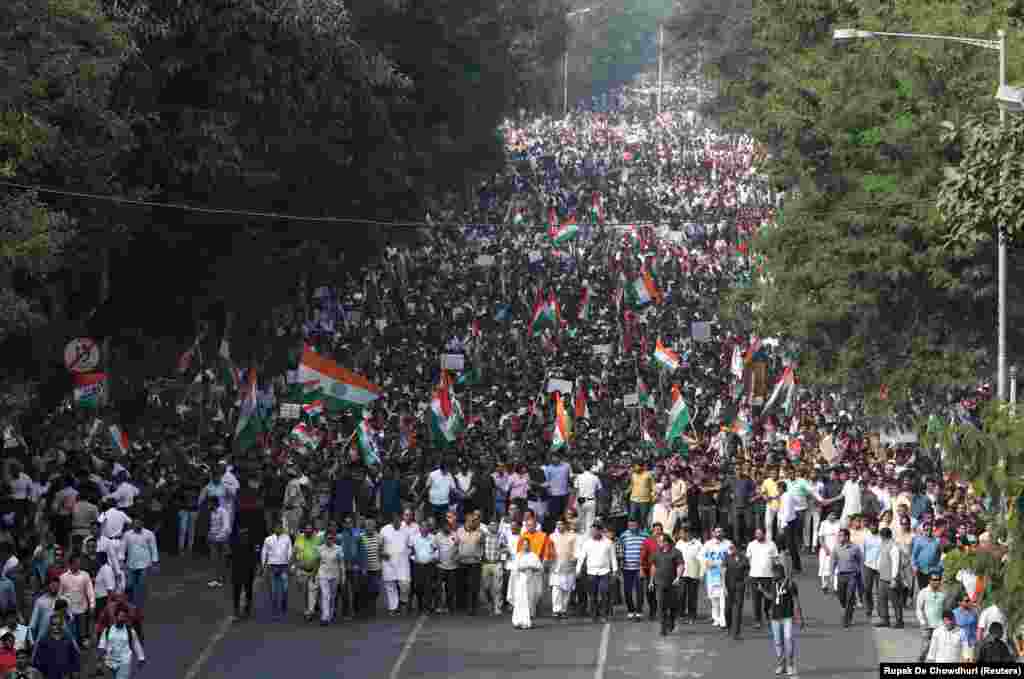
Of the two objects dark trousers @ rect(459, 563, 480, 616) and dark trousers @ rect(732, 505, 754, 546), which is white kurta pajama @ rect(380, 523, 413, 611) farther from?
dark trousers @ rect(732, 505, 754, 546)

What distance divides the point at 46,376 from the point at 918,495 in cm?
1554

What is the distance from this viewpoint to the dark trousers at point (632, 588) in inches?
1154

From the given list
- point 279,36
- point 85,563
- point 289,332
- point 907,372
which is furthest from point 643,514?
point 289,332

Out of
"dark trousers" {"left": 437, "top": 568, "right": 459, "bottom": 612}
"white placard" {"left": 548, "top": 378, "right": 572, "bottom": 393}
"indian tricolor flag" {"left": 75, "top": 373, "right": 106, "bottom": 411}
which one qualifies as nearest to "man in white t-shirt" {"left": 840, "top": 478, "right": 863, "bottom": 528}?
"dark trousers" {"left": 437, "top": 568, "right": 459, "bottom": 612}

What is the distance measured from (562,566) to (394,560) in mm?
2020

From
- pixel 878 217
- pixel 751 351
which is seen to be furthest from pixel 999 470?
pixel 751 351

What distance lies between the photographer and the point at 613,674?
25.8 m

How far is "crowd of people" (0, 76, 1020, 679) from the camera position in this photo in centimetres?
2600

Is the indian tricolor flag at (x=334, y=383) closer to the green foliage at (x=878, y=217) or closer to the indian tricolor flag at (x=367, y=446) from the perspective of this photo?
the indian tricolor flag at (x=367, y=446)

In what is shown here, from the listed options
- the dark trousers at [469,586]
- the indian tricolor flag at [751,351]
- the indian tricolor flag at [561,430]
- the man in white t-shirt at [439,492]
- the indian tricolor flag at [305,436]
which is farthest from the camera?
the indian tricolor flag at [751,351]

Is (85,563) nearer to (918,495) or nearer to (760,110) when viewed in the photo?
(918,495)

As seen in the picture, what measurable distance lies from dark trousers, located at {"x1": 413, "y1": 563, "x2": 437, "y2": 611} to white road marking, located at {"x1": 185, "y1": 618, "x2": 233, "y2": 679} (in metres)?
2.29

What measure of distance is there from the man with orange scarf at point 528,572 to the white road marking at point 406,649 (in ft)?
3.67

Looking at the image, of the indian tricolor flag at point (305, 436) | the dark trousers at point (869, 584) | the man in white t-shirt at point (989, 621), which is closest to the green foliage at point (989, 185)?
the man in white t-shirt at point (989, 621)
